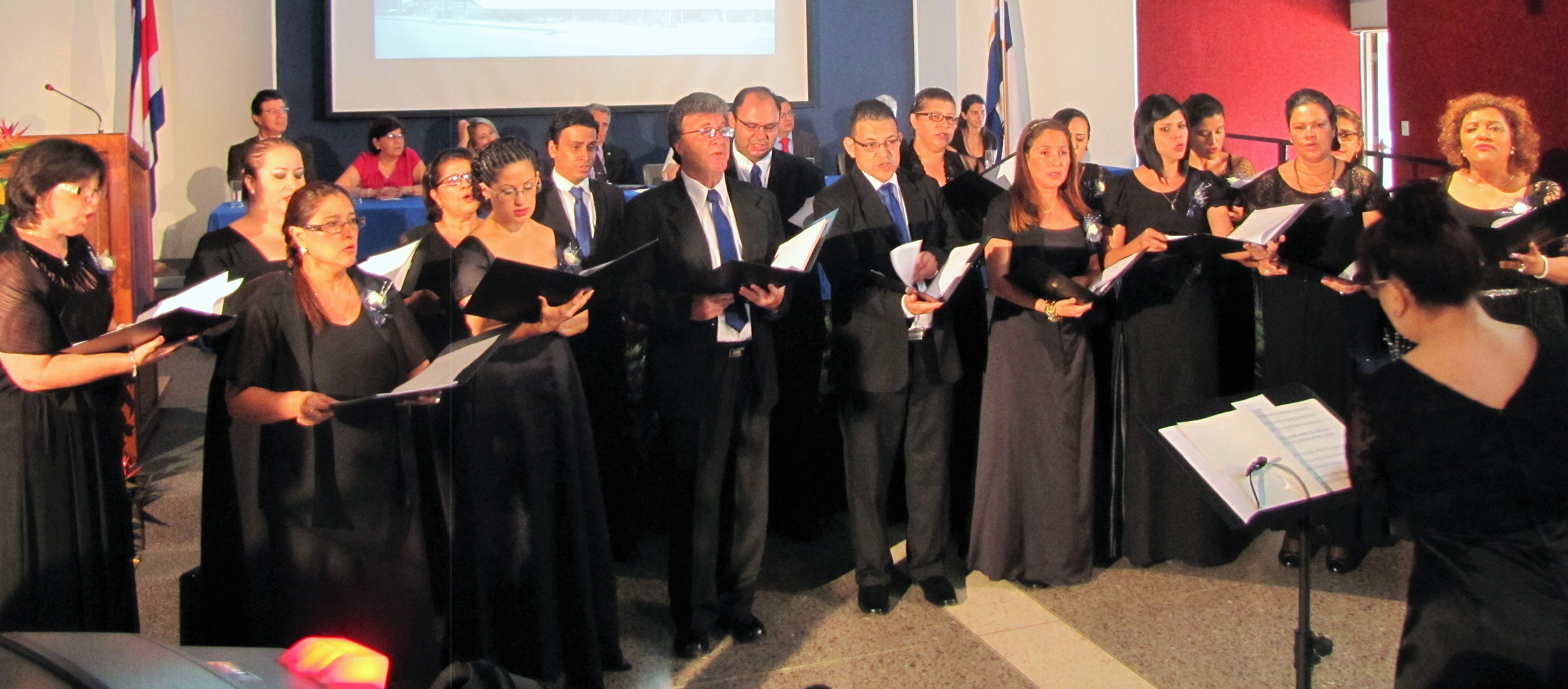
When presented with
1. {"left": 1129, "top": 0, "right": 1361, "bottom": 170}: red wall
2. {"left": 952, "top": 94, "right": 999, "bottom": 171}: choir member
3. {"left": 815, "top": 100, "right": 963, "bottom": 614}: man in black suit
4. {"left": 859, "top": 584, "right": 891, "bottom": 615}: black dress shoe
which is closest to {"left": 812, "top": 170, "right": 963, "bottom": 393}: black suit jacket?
{"left": 815, "top": 100, "right": 963, "bottom": 614}: man in black suit

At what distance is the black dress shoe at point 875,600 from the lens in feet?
11.2

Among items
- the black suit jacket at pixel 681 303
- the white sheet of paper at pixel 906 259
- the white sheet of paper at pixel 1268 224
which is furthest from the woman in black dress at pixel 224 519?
the white sheet of paper at pixel 1268 224

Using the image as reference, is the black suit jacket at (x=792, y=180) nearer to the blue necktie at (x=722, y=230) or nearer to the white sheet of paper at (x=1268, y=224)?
the blue necktie at (x=722, y=230)

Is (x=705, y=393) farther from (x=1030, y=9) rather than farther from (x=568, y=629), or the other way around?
(x=1030, y=9)

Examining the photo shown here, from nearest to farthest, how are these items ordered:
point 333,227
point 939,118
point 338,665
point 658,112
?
point 338,665 < point 333,227 < point 939,118 < point 658,112

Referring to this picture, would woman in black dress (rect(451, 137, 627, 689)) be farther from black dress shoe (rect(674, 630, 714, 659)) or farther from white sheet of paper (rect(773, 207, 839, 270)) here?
white sheet of paper (rect(773, 207, 839, 270))

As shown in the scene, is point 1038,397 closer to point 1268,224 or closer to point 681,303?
point 1268,224

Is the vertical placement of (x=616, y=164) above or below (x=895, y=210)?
above

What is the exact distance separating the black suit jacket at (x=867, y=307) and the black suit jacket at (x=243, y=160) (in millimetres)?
1299

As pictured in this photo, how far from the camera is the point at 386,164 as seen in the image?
6656mm

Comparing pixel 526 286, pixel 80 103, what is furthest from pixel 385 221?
pixel 526 286

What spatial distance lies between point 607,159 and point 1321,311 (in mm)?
4405

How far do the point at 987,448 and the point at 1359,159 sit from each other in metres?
1.72

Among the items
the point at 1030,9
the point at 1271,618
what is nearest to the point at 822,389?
the point at 1271,618
